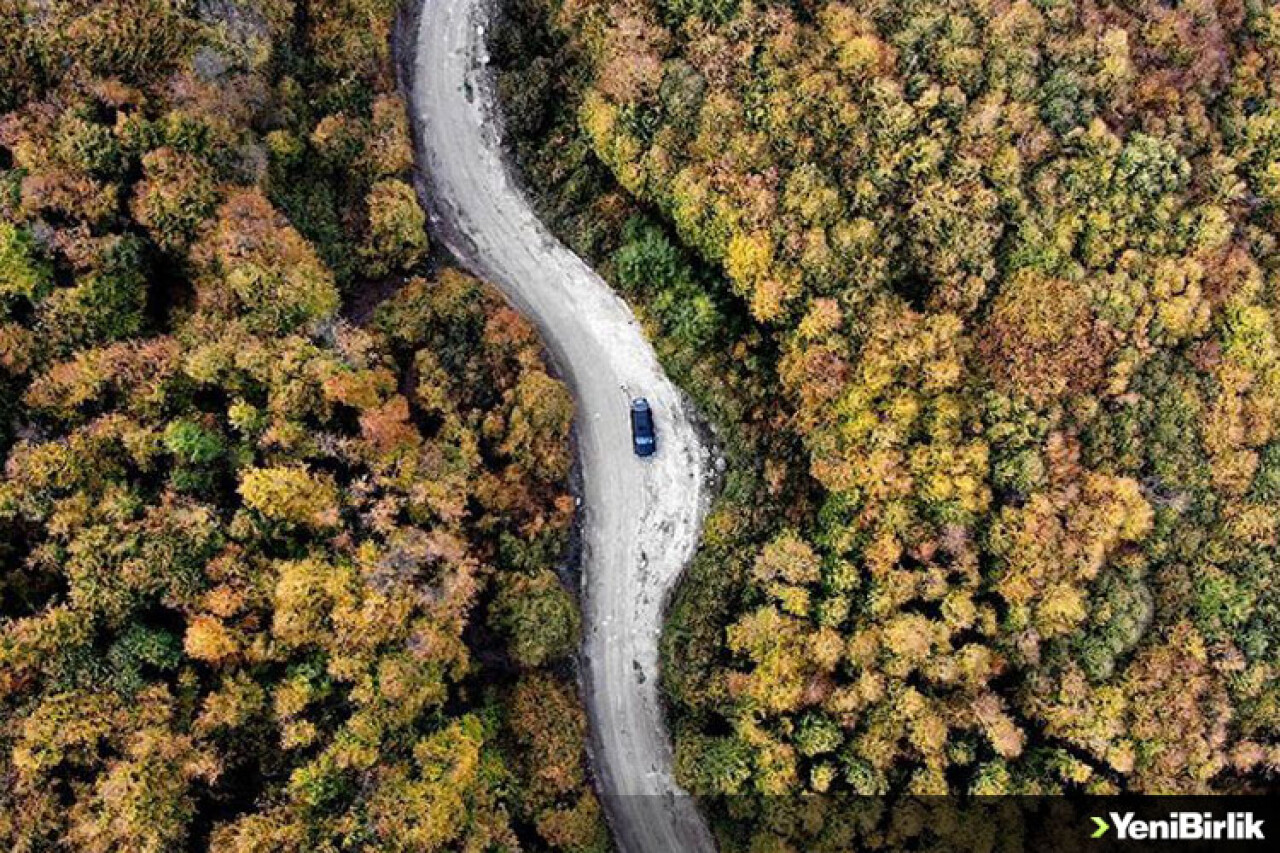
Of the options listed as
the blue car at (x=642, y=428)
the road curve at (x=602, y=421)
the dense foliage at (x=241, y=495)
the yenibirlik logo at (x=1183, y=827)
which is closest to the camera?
the dense foliage at (x=241, y=495)

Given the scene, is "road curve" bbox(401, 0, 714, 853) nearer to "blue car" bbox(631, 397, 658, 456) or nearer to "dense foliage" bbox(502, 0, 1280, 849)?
"blue car" bbox(631, 397, 658, 456)

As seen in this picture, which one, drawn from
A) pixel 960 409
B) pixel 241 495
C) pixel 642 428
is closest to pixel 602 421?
pixel 642 428

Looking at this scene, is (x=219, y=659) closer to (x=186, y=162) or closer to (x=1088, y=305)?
(x=186, y=162)

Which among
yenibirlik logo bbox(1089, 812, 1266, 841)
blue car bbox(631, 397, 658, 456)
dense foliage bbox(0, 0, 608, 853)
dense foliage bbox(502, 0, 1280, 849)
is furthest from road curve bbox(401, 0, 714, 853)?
yenibirlik logo bbox(1089, 812, 1266, 841)

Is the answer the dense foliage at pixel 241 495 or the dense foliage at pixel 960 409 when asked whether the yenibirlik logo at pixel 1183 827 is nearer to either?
the dense foliage at pixel 960 409

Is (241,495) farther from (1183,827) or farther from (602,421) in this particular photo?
(1183,827)

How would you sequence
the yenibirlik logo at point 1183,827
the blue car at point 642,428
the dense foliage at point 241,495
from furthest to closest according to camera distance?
the blue car at point 642,428 < the yenibirlik logo at point 1183,827 < the dense foliage at point 241,495

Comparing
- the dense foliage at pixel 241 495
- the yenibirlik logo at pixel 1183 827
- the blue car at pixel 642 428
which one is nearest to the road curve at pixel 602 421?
the blue car at pixel 642 428
